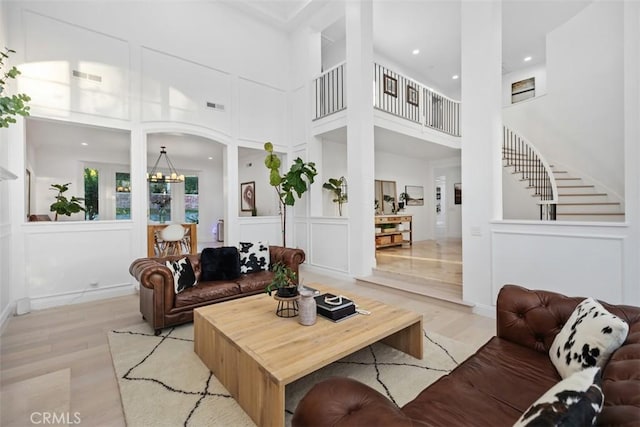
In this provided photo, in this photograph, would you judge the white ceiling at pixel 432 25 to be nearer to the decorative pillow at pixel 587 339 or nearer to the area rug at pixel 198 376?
the area rug at pixel 198 376

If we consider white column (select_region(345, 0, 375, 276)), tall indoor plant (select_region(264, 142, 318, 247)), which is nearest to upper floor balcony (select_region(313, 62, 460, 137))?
white column (select_region(345, 0, 375, 276))

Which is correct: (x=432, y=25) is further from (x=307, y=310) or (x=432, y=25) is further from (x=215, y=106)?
(x=307, y=310)

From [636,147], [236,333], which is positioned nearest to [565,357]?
[236,333]

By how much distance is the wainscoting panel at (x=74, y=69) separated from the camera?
375 cm

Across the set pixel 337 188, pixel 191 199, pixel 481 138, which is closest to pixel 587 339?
pixel 481 138

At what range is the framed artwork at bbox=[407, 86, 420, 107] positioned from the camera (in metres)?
7.28

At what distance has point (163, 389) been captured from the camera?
6.63 feet

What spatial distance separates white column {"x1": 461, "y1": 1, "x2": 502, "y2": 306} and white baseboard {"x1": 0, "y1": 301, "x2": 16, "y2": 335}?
521 centimetres

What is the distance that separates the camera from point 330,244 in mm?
5492

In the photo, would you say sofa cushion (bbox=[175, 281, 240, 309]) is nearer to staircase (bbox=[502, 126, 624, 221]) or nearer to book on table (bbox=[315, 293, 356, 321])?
book on table (bbox=[315, 293, 356, 321])

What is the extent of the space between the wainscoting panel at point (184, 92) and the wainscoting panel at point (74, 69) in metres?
0.33

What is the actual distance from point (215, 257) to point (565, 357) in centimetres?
331

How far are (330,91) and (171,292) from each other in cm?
471

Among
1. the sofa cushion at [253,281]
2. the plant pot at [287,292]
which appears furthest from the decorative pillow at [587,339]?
the sofa cushion at [253,281]
